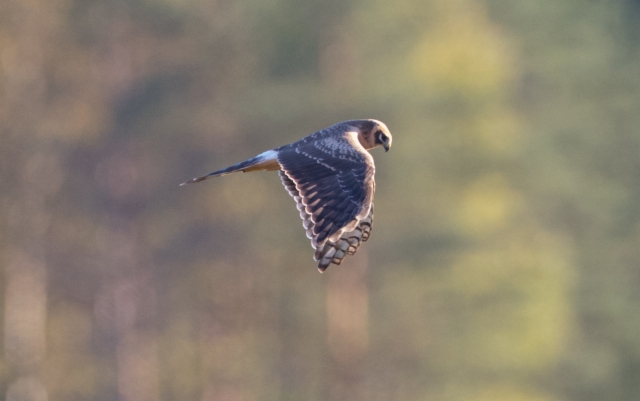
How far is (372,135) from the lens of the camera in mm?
8539

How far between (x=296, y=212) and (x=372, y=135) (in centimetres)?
774

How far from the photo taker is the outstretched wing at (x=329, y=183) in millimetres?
6859

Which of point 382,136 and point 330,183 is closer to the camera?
point 330,183

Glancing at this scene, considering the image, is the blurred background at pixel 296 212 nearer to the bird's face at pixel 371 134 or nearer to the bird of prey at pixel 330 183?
the bird's face at pixel 371 134

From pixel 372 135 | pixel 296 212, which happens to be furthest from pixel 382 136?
pixel 296 212

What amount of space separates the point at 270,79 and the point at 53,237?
4.04 m

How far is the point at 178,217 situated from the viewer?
18156 millimetres

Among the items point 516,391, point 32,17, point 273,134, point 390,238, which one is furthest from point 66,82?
point 516,391

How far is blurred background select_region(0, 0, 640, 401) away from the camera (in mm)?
15867

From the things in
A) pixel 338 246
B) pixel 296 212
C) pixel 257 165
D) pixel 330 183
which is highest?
pixel 296 212

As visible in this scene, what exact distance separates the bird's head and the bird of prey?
0.22 ft

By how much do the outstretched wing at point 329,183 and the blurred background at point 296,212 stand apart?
7551 mm

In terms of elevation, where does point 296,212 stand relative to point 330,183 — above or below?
above

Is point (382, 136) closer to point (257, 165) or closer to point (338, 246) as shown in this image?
point (338, 246)
